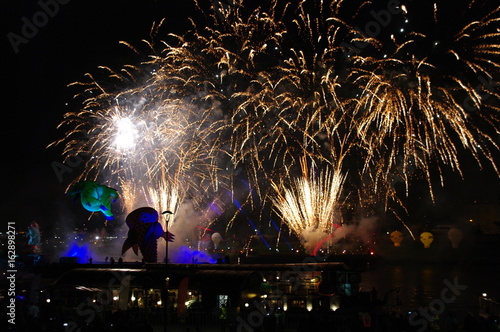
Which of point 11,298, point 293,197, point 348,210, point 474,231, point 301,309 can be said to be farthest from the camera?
point 474,231

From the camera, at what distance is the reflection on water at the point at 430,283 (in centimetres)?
2777

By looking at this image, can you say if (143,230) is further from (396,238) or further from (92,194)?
(396,238)

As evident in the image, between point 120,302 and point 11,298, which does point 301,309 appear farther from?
point 11,298

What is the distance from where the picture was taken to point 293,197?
31156 mm

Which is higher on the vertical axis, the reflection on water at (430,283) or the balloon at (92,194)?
the balloon at (92,194)

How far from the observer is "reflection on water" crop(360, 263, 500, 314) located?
27766 mm

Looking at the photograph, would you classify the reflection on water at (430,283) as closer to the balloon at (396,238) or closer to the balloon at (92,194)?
the balloon at (396,238)

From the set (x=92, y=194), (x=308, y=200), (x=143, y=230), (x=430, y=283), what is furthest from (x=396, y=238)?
(x=92, y=194)

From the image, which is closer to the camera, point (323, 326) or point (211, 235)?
point (323, 326)

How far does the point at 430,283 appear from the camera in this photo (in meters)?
37.3

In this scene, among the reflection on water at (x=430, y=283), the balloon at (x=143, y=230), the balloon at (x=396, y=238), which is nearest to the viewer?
the balloon at (x=143, y=230)

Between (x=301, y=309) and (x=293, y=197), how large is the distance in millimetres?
12304

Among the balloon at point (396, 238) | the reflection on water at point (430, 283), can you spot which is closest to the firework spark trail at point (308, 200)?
the reflection on water at point (430, 283)

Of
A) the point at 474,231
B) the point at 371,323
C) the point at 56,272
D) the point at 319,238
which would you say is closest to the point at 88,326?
the point at 371,323
